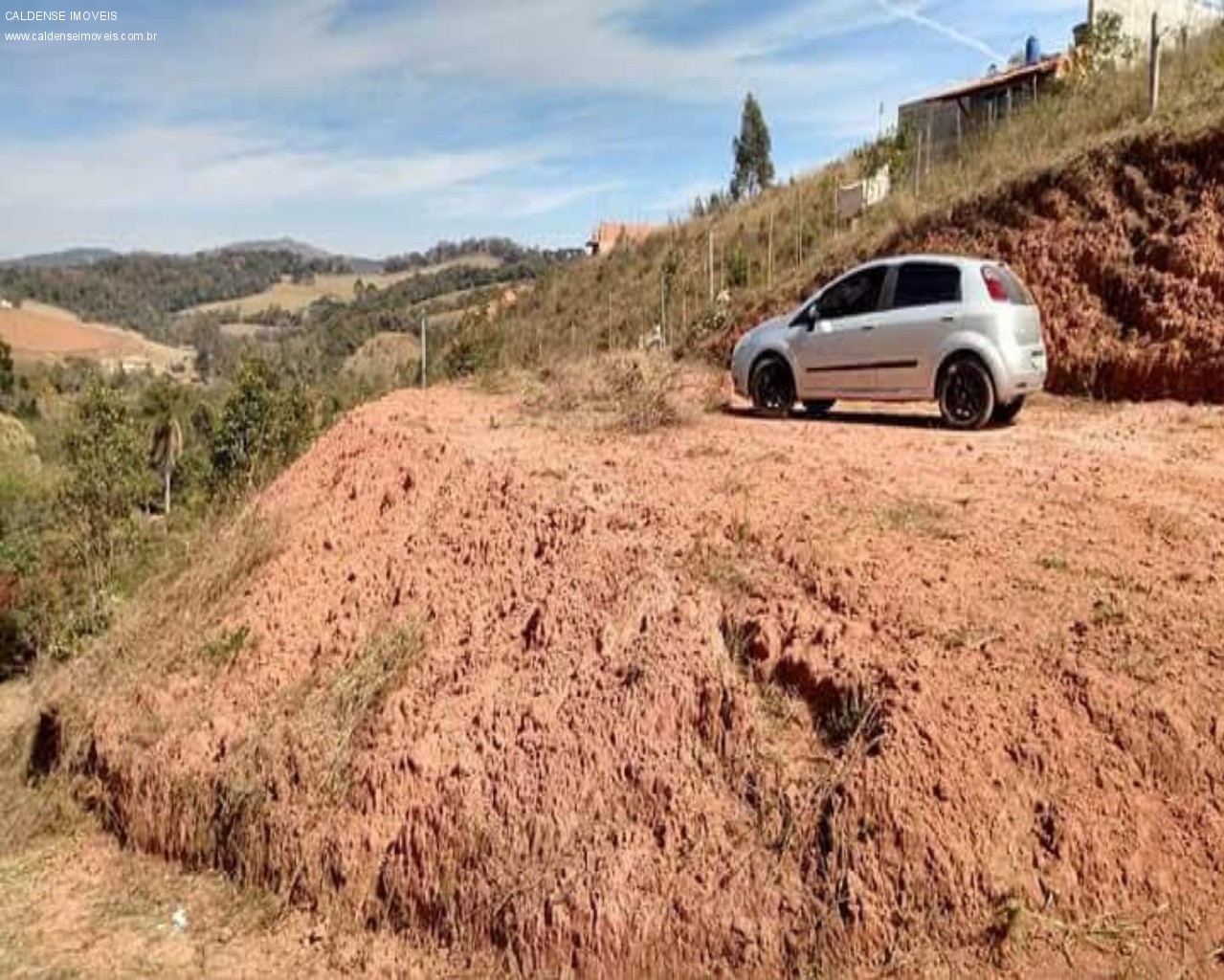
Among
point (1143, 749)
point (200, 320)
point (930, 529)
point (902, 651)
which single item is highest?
point (200, 320)

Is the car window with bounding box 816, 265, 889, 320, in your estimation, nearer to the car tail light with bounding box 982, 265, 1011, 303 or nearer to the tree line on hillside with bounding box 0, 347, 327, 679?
the car tail light with bounding box 982, 265, 1011, 303

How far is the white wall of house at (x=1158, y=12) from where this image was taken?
2156 centimetres

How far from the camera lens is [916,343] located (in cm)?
977

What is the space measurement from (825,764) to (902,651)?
28.8 inches

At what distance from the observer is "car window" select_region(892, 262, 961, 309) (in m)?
9.59

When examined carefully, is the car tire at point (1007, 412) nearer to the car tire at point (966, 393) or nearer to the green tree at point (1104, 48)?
the car tire at point (966, 393)

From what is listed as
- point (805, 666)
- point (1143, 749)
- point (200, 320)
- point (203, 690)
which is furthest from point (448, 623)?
point (200, 320)

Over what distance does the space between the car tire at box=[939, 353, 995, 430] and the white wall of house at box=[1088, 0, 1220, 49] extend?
51.1 ft

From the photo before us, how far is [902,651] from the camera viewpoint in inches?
202

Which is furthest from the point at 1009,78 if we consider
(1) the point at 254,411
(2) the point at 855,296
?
(1) the point at 254,411

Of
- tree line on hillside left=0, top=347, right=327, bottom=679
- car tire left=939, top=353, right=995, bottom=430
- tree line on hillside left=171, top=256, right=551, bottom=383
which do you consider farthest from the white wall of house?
tree line on hillside left=171, top=256, right=551, bottom=383

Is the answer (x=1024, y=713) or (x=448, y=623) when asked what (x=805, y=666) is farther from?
(x=448, y=623)

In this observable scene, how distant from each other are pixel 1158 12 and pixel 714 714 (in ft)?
70.7

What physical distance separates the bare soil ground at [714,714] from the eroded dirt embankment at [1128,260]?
13.0 feet
